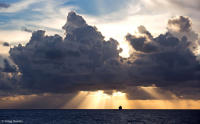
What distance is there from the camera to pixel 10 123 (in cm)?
15988

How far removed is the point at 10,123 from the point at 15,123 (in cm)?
487

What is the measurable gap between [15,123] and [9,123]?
4.71m

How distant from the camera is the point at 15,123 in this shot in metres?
164

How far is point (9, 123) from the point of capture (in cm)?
16038

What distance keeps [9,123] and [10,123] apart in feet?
3.01
